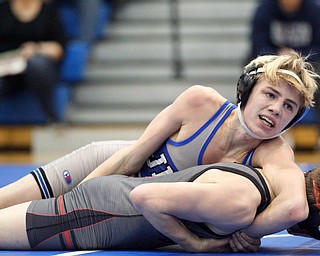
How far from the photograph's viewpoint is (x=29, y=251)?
133 inches

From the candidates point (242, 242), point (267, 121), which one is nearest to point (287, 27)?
point (267, 121)

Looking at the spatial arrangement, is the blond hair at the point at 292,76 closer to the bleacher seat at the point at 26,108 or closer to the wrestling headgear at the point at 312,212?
the wrestling headgear at the point at 312,212

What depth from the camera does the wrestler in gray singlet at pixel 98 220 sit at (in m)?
3.31

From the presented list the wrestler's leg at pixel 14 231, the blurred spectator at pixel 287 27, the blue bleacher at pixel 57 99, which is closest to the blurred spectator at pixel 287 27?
the blurred spectator at pixel 287 27

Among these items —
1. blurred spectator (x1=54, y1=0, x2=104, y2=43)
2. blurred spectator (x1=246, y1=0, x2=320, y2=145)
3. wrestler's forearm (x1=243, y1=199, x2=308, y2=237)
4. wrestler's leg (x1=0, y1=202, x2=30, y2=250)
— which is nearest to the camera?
wrestler's forearm (x1=243, y1=199, x2=308, y2=237)

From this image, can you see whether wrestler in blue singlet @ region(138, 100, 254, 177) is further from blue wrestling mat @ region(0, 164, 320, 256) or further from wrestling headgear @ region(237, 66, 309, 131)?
blue wrestling mat @ region(0, 164, 320, 256)

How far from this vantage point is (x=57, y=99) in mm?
7758

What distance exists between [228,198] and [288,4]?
14.9ft

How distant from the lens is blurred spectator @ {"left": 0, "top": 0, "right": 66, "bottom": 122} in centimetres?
748

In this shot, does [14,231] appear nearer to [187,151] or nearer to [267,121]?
[187,151]

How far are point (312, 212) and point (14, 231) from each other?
114 cm

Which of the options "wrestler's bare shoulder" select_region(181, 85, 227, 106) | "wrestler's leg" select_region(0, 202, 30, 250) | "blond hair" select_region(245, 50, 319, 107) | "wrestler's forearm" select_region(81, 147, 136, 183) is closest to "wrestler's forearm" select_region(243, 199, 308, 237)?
"blond hair" select_region(245, 50, 319, 107)

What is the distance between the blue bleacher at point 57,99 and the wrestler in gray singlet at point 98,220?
436 centimetres

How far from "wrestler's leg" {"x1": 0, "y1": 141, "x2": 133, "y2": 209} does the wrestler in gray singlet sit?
39 cm
